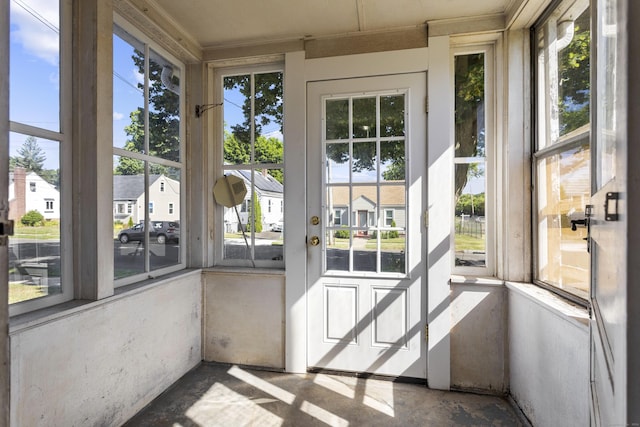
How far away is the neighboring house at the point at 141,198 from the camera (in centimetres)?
193

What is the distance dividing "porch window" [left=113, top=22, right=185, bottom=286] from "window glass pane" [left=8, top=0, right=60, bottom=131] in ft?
1.09

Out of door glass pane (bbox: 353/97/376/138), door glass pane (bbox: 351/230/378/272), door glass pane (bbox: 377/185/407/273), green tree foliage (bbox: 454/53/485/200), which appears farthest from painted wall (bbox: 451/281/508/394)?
door glass pane (bbox: 353/97/376/138)

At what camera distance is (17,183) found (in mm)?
1431

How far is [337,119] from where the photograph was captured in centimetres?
245

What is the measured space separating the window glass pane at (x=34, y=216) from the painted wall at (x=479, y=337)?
2500 mm

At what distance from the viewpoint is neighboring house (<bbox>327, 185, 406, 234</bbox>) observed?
2367mm

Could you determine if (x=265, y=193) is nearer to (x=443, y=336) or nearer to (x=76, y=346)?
(x=76, y=346)

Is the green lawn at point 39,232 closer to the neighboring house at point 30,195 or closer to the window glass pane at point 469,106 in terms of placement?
the neighboring house at point 30,195

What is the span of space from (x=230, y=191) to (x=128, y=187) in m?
0.80

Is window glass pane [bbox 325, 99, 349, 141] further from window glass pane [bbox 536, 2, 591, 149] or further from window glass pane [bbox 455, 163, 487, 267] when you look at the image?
window glass pane [bbox 536, 2, 591, 149]

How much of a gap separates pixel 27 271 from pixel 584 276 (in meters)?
2.77

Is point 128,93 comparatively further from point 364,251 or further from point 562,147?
point 562,147

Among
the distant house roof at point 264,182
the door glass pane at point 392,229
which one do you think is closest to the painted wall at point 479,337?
the door glass pane at point 392,229

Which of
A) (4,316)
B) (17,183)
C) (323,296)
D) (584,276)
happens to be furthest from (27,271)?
(584,276)
